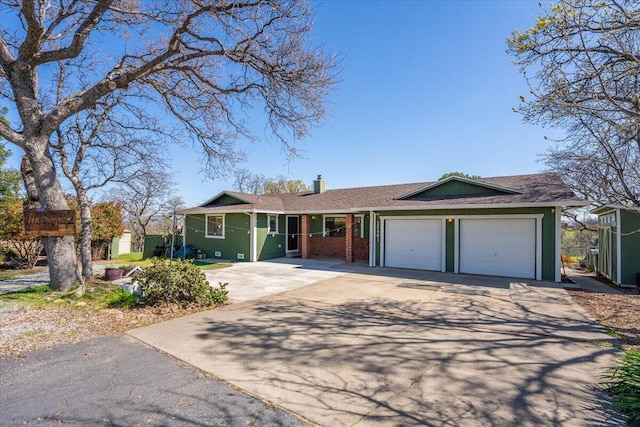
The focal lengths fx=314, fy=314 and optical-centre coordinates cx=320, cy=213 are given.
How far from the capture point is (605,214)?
13.2m

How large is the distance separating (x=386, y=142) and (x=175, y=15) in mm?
9686

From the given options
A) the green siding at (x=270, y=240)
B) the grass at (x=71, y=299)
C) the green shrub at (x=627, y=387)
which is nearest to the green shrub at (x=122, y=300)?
the grass at (x=71, y=299)

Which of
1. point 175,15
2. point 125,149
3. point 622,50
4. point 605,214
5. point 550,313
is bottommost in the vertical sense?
point 550,313

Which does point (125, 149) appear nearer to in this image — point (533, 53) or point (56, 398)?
point (56, 398)

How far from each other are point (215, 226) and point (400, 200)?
9.85 m

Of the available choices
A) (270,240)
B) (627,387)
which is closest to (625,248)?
(627,387)

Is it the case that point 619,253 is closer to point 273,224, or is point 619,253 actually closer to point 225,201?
point 273,224

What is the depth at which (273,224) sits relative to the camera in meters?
16.8

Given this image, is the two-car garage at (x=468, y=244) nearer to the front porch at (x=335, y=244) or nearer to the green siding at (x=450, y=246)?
the green siding at (x=450, y=246)

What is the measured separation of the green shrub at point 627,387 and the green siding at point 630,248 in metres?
9.69

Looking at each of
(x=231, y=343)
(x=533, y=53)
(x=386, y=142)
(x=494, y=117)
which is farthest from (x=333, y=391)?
(x=386, y=142)

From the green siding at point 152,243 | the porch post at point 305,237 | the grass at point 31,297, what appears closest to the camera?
the grass at point 31,297

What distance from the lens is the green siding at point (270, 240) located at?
1578 cm

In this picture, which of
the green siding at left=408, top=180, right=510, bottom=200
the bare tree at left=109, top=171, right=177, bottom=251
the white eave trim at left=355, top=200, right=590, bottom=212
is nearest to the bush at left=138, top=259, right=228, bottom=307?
the white eave trim at left=355, top=200, right=590, bottom=212
